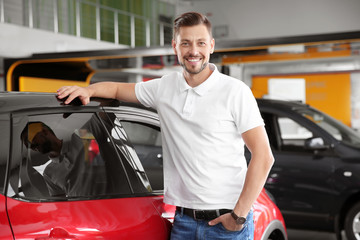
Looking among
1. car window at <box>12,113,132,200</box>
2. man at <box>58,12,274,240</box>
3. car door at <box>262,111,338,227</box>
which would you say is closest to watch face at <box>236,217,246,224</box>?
man at <box>58,12,274,240</box>

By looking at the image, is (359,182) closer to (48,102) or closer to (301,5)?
(48,102)

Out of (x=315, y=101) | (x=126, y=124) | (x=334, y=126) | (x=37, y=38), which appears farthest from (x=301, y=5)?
(x=126, y=124)

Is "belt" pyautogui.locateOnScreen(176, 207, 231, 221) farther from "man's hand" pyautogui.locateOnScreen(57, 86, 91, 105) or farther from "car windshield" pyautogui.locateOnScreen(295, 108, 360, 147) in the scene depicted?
"car windshield" pyautogui.locateOnScreen(295, 108, 360, 147)

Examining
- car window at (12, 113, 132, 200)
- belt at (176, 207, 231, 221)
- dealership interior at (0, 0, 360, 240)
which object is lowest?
belt at (176, 207, 231, 221)

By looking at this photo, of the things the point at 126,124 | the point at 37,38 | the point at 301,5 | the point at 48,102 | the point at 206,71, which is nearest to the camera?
the point at 48,102

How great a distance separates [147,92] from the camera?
2.58 metres

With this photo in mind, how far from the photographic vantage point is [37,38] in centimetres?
1387

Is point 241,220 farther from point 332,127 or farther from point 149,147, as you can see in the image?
point 332,127

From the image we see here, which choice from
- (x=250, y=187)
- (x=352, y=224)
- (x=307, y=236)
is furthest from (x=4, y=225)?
(x=307, y=236)

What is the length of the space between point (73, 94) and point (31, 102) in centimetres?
20

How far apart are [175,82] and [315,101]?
742 inches

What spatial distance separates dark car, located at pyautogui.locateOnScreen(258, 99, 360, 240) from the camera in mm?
5457

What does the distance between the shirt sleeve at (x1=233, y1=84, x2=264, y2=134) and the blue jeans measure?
16.7 inches

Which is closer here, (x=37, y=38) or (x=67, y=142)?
(x=67, y=142)
